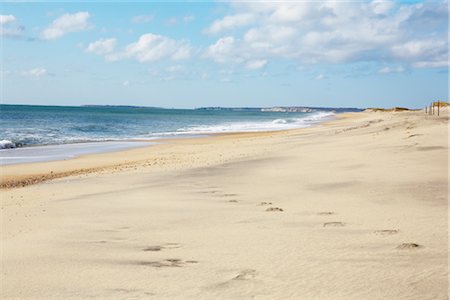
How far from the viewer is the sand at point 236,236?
464cm

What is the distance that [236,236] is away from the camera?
6.43 meters

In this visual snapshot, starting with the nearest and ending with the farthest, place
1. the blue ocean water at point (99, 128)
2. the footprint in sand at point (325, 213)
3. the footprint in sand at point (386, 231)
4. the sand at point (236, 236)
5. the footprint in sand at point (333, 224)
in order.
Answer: the sand at point (236, 236), the footprint in sand at point (386, 231), the footprint in sand at point (333, 224), the footprint in sand at point (325, 213), the blue ocean water at point (99, 128)

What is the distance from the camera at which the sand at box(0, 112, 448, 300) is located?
4.64m

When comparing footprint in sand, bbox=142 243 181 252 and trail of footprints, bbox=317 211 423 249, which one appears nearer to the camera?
trail of footprints, bbox=317 211 423 249

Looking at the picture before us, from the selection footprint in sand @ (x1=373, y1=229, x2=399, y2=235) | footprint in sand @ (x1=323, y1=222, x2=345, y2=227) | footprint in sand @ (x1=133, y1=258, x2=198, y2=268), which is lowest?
footprint in sand @ (x1=133, y1=258, x2=198, y2=268)

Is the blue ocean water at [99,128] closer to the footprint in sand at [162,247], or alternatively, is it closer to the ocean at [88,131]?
the ocean at [88,131]

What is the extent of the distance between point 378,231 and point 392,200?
2307mm

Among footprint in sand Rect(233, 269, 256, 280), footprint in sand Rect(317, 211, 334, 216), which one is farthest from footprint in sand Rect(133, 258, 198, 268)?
footprint in sand Rect(317, 211, 334, 216)

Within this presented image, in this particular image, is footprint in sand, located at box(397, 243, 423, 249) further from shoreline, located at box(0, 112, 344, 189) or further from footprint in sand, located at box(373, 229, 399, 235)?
shoreline, located at box(0, 112, 344, 189)

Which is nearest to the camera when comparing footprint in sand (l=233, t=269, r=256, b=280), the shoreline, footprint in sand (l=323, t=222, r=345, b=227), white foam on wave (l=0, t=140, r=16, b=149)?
footprint in sand (l=233, t=269, r=256, b=280)

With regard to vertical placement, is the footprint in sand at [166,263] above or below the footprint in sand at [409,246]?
below

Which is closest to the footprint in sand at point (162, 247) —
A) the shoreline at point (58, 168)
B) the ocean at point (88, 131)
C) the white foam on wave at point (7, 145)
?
the shoreline at point (58, 168)

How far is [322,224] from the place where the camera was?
7.03 metres

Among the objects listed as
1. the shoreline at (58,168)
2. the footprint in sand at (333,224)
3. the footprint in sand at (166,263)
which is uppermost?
the footprint in sand at (333,224)
